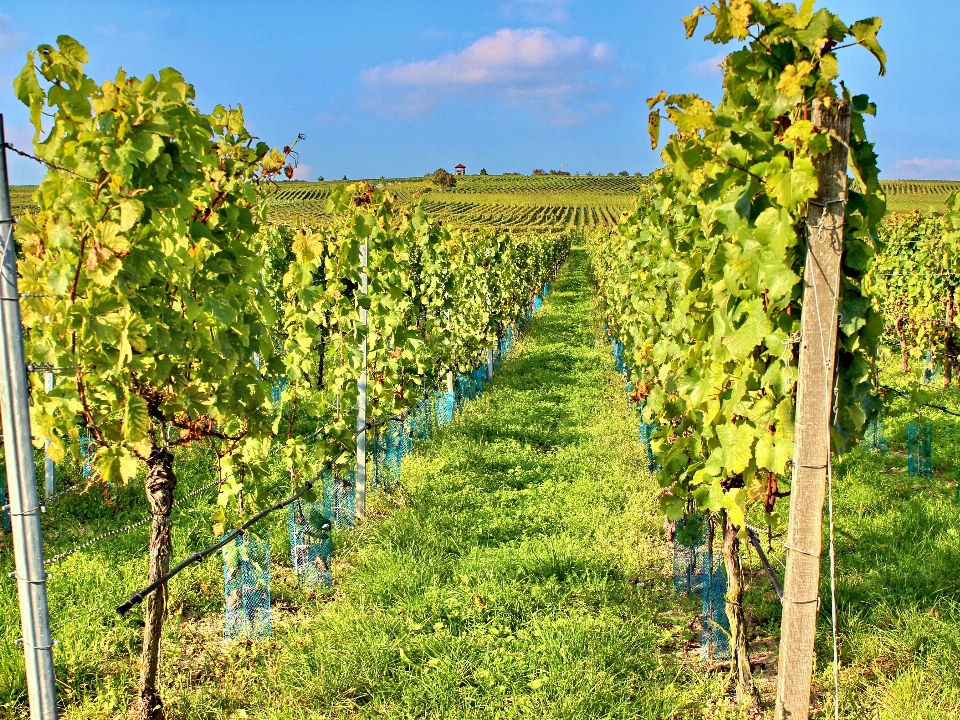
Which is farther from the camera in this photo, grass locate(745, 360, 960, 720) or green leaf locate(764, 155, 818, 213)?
grass locate(745, 360, 960, 720)

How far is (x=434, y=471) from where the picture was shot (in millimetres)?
6562

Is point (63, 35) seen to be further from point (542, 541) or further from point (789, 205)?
point (542, 541)

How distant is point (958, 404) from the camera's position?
9.16m

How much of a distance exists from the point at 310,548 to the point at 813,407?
3.32 metres

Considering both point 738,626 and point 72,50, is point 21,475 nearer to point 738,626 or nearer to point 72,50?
point 72,50

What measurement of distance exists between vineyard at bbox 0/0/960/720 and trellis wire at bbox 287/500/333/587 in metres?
0.02

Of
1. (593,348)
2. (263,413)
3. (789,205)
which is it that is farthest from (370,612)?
(593,348)

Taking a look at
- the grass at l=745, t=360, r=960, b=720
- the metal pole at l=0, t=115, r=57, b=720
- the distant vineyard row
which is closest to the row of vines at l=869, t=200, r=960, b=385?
the grass at l=745, t=360, r=960, b=720

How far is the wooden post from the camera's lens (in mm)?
2373

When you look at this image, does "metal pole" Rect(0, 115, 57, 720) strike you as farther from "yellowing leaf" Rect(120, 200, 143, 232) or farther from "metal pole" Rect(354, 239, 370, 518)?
"metal pole" Rect(354, 239, 370, 518)

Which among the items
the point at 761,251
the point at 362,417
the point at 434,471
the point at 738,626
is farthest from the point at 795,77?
the point at 434,471

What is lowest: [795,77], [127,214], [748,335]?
[748,335]

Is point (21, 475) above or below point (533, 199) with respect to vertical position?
below

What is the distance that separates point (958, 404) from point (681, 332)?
7.29 metres
